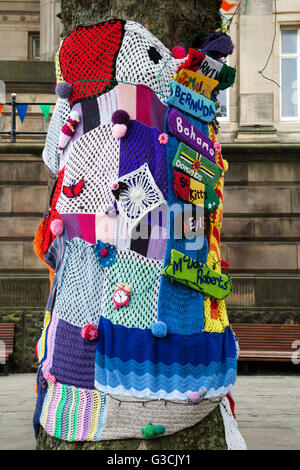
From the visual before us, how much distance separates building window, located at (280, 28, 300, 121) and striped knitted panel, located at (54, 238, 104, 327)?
545 inches

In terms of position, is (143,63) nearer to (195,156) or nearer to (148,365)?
(195,156)

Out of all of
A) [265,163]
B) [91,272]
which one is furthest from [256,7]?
[91,272]

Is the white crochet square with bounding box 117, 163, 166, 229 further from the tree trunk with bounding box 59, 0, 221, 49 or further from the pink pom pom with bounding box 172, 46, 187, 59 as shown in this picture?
the tree trunk with bounding box 59, 0, 221, 49

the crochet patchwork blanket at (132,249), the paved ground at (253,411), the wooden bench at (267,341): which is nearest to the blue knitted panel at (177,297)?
the crochet patchwork blanket at (132,249)

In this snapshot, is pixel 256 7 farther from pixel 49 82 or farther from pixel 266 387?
pixel 266 387

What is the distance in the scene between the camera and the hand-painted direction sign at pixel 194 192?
403cm

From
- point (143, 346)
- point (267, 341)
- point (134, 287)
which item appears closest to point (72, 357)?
point (143, 346)

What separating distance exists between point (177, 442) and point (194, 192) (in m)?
1.47

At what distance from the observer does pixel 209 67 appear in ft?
14.1

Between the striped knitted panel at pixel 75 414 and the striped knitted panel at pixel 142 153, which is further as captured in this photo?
the striped knitted panel at pixel 142 153

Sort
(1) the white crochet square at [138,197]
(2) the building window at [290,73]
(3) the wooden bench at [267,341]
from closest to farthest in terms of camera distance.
→ (1) the white crochet square at [138,197]
(3) the wooden bench at [267,341]
(2) the building window at [290,73]

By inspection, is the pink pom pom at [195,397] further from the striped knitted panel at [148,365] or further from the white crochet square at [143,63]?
the white crochet square at [143,63]

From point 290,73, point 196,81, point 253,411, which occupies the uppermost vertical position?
point 290,73

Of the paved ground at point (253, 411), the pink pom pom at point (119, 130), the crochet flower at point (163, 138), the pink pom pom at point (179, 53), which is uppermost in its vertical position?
the pink pom pom at point (179, 53)
